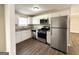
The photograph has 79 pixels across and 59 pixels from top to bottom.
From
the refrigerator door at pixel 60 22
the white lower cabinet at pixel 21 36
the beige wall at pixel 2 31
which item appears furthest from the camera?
the white lower cabinet at pixel 21 36

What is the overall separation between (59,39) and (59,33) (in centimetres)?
22

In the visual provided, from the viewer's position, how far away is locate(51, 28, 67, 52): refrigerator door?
3143 millimetres

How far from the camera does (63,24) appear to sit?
3184 millimetres

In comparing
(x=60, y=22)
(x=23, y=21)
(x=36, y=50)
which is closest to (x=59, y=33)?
(x=60, y=22)

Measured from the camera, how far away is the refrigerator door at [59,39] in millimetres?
3143

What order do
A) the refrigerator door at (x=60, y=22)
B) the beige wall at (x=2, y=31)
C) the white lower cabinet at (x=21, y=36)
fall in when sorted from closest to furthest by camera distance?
the beige wall at (x=2, y=31) → the refrigerator door at (x=60, y=22) → the white lower cabinet at (x=21, y=36)

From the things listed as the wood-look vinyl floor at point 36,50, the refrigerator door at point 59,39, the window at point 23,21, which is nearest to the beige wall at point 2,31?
the wood-look vinyl floor at point 36,50

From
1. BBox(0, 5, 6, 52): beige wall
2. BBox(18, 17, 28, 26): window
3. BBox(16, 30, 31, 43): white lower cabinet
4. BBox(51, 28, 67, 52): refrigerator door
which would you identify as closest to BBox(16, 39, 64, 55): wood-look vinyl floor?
BBox(51, 28, 67, 52): refrigerator door

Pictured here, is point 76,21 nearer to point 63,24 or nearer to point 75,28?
point 75,28

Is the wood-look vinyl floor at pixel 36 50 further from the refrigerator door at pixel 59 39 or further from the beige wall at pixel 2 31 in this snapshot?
the beige wall at pixel 2 31

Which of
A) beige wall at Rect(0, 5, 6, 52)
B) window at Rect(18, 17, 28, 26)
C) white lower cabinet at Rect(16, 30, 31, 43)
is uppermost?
window at Rect(18, 17, 28, 26)

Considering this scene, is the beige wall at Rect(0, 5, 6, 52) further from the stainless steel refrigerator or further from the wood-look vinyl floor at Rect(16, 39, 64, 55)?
the stainless steel refrigerator
